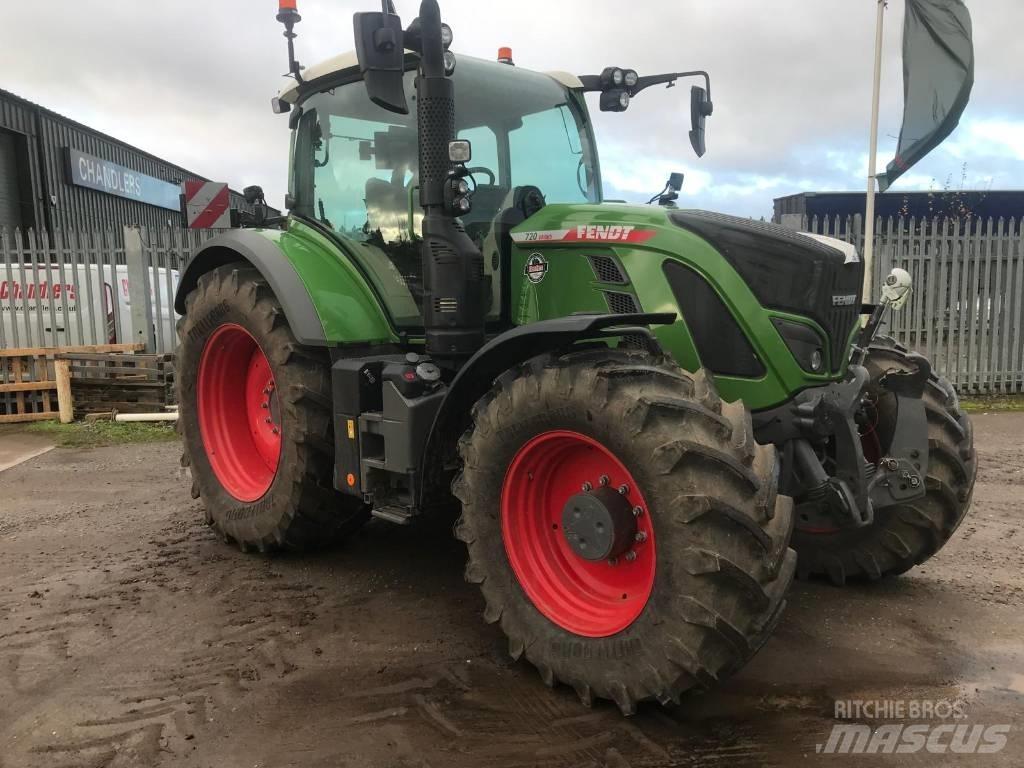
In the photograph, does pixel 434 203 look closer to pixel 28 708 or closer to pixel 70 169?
pixel 28 708

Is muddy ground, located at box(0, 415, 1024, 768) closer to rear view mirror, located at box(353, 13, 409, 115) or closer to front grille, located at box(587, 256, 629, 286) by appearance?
front grille, located at box(587, 256, 629, 286)

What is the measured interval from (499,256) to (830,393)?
1.60m

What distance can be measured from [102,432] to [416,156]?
6323 millimetres

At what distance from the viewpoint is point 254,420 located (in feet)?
16.6

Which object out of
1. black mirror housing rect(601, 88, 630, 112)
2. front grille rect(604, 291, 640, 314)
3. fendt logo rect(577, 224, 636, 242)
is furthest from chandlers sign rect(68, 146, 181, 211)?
front grille rect(604, 291, 640, 314)

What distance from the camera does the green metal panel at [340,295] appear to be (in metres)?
4.02

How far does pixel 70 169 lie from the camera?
1788 centimetres

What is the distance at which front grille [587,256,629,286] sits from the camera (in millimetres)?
3430

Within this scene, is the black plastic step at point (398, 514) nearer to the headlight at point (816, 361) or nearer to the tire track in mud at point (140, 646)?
the tire track in mud at point (140, 646)

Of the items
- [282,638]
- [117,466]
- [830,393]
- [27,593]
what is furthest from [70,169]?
[830,393]

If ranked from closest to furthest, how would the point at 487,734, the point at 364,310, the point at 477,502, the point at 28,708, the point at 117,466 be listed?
the point at 487,734, the point at 28,708, the point at 477,502, the point at 364,310, the point at 117,466

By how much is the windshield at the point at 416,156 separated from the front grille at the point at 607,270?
615mm

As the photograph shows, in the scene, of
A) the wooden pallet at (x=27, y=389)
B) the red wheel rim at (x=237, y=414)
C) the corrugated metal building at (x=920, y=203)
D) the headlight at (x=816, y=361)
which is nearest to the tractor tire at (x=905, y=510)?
the headlight at (x=816, y=361)

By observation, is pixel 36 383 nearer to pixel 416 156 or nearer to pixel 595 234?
pixel 416 156
